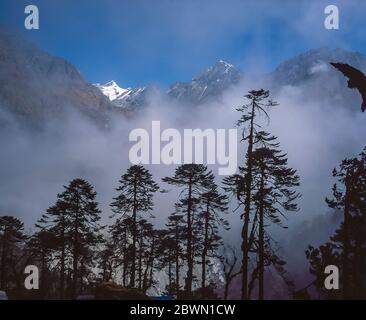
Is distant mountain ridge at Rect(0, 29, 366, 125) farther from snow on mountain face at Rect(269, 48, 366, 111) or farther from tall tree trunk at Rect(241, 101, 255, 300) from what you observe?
tall tree trunk at Rect(241, 101, 255, 300)

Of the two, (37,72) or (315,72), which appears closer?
(37,72)

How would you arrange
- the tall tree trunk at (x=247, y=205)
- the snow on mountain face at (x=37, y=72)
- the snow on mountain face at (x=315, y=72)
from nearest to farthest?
the tall tree trunk at (x=247, y=205) → the snow on mountain face at (x=37, y=72) → the snow on mountain face at (x=315, y=72)

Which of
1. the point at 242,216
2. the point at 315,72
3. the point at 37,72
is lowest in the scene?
the point at 242,216

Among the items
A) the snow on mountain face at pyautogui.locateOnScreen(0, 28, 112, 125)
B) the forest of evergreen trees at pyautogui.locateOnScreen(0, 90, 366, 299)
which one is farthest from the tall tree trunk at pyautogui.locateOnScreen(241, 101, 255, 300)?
the snow on mountain face at pyautogui.locateOnScreen(0, 28, 112, 125)

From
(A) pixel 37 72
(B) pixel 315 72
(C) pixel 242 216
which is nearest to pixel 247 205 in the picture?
(C) pixel 242 216

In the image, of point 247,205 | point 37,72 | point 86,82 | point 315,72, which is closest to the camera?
point 247,205

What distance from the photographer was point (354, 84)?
1162cm

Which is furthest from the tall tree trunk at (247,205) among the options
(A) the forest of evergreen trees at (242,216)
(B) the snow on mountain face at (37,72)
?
(B) the snow on mountain face at (37,72)

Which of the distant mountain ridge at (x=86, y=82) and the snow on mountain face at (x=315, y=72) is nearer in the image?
the distant mountain ridge at (x=86, y=82)

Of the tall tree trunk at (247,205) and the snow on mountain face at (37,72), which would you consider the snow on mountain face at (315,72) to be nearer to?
the tall tree trunk at (247,205)

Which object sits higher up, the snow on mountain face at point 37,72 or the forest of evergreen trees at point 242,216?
the snow on mountain face at point 37,72

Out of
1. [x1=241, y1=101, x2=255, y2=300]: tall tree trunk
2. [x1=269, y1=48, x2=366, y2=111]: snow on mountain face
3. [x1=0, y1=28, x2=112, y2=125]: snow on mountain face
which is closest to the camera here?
[x1=241, y1=101, x2=255, y2=300]: tall tree trunk

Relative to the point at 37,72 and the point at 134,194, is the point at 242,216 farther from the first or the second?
the point at 37,72
